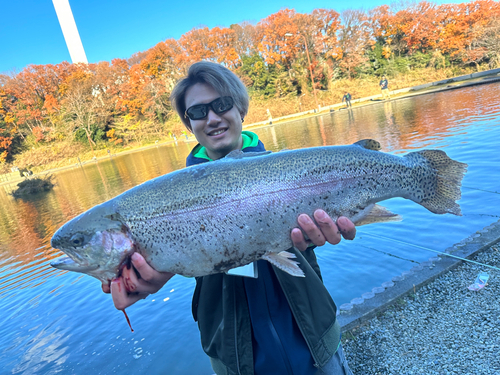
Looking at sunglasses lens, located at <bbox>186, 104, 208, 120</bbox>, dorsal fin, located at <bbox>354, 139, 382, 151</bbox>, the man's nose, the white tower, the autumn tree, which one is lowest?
dorsal fin, located at <bbox>354, 139, 382, 151</bbox>

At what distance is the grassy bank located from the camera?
45.7m

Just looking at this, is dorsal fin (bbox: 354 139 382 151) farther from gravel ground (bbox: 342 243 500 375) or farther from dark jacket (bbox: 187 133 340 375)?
gravel ground (bbox: 342 243 500 375)

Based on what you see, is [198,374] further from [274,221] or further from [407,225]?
[407,225]

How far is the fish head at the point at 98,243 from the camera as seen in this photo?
223 centimetres

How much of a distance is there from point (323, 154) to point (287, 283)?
102 cm

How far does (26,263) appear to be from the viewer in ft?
34.9

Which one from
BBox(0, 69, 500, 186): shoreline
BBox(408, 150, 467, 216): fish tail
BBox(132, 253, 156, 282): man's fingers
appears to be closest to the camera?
BBox(132, 253, 156, 282): man's fingers

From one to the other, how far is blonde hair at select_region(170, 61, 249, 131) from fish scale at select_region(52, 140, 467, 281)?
0.74 metres

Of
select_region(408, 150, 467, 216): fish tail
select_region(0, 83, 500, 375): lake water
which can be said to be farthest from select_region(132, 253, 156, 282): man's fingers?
select_region(0, 83, 500, 375): lake water

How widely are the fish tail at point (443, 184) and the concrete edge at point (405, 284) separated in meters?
1.90

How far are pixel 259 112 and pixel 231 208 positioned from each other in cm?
5012

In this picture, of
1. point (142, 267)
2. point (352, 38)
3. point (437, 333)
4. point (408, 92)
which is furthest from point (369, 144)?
point (352, 38)

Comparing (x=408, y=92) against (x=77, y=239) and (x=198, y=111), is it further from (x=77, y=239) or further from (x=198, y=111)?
(x=77, y=239)

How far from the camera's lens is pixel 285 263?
6.70ft
